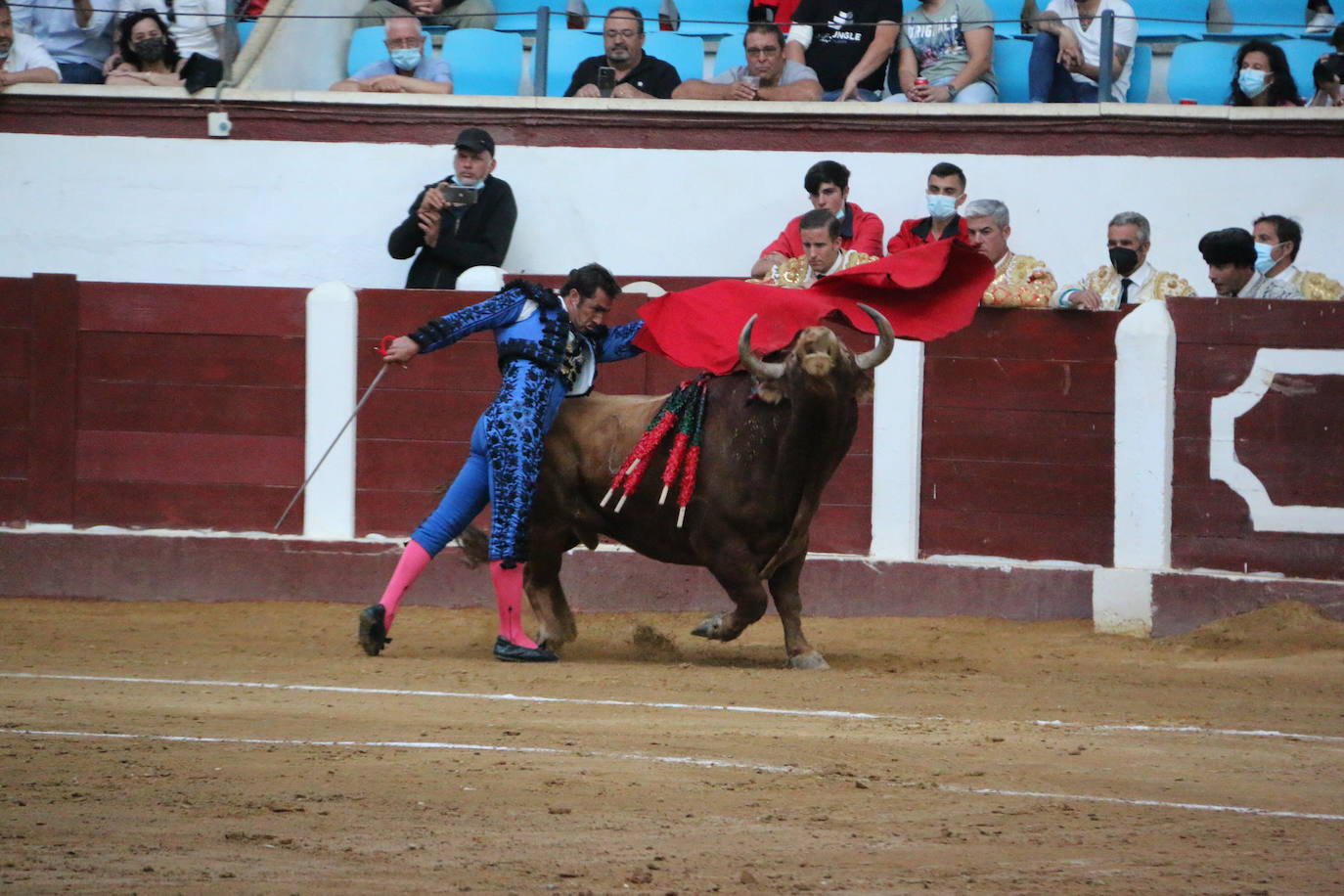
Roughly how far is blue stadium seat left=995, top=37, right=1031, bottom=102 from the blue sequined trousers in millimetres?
4188

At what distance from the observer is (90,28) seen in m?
10.3

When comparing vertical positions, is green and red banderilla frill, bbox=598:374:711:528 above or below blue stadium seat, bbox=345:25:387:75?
below

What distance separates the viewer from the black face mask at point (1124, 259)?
7918mm

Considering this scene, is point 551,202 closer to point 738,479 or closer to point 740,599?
point 738,479

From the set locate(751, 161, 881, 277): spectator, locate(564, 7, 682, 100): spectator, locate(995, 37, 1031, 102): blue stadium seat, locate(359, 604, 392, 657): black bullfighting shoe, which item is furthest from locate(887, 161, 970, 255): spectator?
locate(359, 604, 392, 657): black bullfighting shoe

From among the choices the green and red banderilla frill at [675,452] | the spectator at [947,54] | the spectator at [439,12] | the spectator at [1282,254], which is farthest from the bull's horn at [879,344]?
the spectator at [439,12]

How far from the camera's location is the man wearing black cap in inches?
342

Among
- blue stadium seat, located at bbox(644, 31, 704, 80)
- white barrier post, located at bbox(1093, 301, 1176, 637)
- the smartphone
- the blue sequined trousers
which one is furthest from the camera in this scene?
blue stadium seat, located at bbox(644, 31, 704, 80)

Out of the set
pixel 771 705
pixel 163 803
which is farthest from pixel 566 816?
pixel 771 705

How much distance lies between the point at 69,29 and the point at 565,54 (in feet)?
9.28

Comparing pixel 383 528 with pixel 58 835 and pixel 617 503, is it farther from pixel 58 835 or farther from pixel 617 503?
pixel 58 835

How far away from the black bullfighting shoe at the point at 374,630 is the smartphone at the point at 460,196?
113 inches

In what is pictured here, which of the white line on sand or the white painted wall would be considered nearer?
the white line on sand

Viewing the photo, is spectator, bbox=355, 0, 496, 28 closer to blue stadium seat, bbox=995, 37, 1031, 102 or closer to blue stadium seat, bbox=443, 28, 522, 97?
blue stadium seat, bbox=443, 28, 522, 97
